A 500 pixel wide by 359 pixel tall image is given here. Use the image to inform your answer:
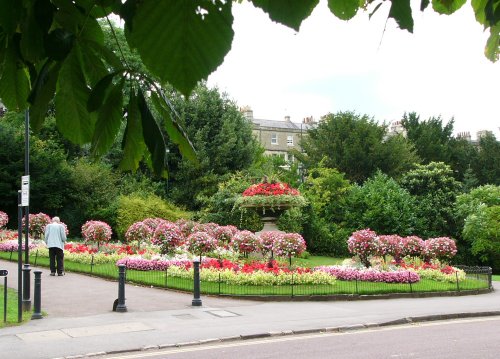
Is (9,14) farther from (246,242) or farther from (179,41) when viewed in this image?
(246,242)

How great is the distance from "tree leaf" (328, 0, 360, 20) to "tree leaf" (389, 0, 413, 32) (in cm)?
12

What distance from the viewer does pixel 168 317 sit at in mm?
11320

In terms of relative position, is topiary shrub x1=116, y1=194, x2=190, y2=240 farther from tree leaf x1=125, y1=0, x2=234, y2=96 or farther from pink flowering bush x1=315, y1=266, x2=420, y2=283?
tree leaf x1=125, y1=0, x2=234, y2=96

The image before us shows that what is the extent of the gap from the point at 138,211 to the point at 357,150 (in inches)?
759

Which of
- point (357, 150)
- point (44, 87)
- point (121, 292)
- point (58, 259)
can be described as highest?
point (357, 150)

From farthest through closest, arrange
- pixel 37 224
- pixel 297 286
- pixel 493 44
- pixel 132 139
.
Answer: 1. pixel 37 224
2. pixel 297 286
3. pixel 493 44
4. pixel 132 139

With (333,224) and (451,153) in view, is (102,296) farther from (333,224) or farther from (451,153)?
(451,153)

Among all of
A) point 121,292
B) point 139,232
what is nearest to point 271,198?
point 139,232

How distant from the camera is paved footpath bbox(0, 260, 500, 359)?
352 inches

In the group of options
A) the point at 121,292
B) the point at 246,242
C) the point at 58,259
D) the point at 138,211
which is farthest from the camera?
the point at 138,211

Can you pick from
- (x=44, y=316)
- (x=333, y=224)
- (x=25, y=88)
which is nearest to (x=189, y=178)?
(x=333, y=224)

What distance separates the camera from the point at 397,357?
8.28 m

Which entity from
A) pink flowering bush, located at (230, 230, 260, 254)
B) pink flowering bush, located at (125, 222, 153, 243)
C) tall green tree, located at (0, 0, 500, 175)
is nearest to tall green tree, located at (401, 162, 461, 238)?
pink flowering bush, located at (125, 222, 153, 243)

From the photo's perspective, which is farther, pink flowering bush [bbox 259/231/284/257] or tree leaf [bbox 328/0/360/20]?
pink flowering bush [bbox 259/231/284/257]
